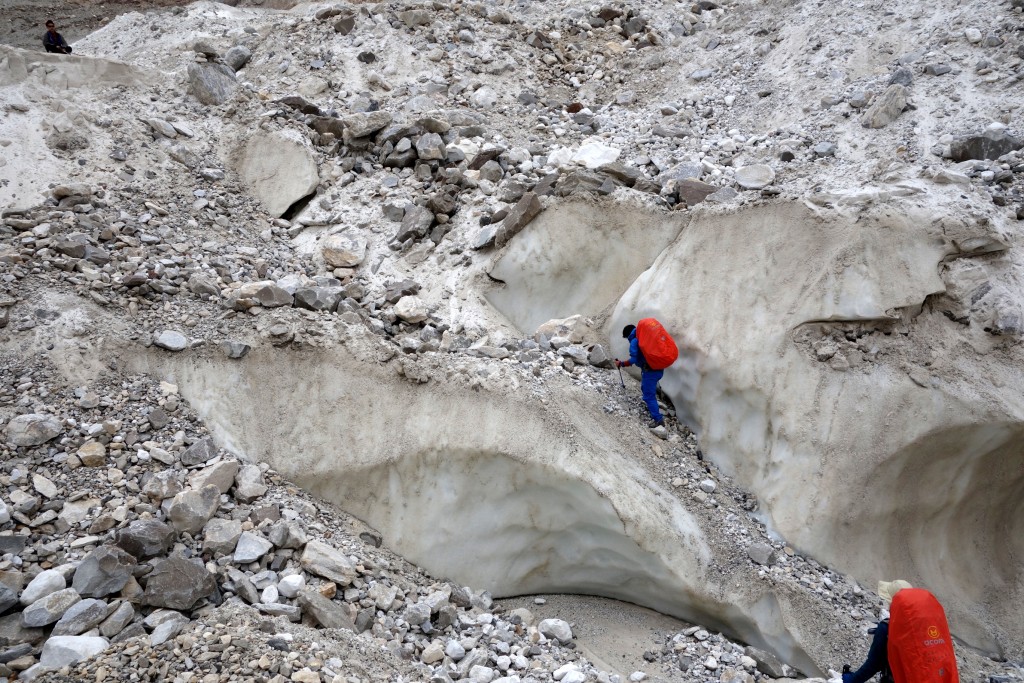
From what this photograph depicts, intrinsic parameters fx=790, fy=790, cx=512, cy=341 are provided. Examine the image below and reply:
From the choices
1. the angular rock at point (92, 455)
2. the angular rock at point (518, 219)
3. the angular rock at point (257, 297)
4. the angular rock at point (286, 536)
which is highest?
the angular rock at point (518, 219)

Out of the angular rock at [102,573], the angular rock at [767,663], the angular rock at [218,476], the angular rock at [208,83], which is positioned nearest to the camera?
the angular rock at [102,573]

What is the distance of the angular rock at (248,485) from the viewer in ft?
16.3

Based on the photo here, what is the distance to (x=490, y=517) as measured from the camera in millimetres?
5781

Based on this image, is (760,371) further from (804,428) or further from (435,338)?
(435,338)

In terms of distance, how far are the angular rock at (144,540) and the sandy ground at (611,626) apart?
2.47 meters

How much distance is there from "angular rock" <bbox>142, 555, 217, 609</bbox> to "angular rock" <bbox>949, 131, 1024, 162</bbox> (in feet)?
21.0

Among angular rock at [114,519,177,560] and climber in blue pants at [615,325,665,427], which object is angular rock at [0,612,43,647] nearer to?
angular rock at [114,519,177,560]

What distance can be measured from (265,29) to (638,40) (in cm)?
468

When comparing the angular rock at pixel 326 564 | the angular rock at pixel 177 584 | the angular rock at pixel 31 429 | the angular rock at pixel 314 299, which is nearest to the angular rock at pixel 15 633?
the angular rock at pixel 177 584

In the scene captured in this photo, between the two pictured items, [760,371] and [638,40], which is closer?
[760,371]

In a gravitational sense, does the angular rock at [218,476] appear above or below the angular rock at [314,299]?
below

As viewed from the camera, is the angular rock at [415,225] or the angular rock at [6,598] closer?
the angular rock at [6,598]

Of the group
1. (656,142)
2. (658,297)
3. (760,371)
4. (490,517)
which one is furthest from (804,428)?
(656,142)

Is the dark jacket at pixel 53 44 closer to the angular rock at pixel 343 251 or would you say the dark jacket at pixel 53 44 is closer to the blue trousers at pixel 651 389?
the angular rock at pixel 343 251
